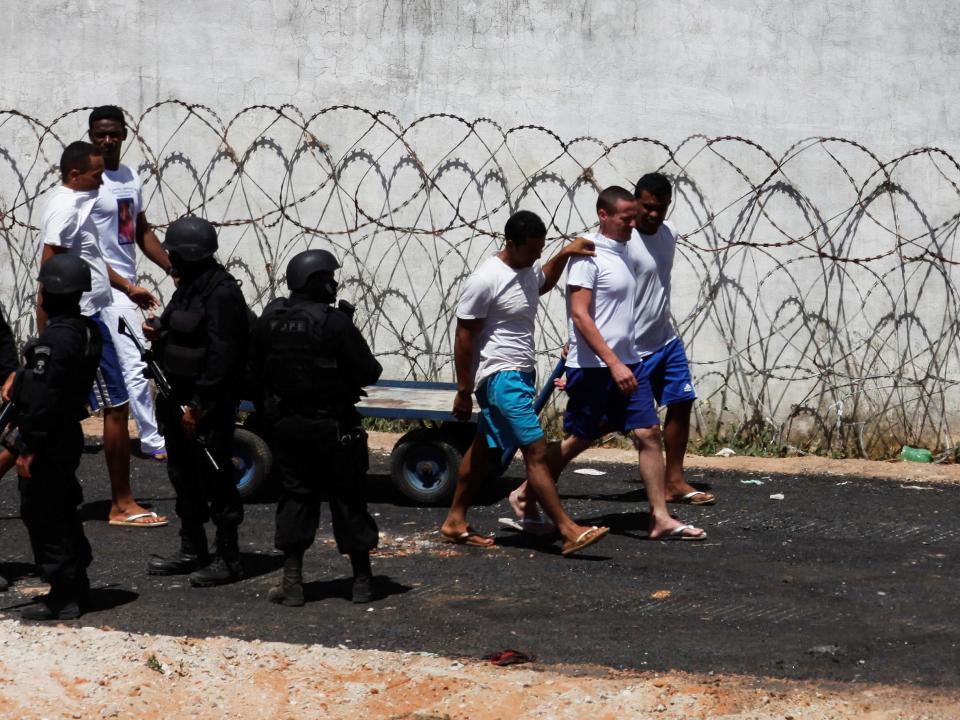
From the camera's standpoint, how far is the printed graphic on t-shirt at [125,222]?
8.73 m

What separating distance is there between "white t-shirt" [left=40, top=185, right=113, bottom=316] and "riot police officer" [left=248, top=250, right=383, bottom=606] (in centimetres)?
191

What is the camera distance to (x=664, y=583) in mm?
7000

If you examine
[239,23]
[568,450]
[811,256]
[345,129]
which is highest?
[239,23]

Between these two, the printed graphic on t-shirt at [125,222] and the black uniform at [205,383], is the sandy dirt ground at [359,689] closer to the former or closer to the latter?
the black uniform at [205,383]

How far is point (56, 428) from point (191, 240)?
1.05 meters

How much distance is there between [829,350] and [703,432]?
0.99 metres

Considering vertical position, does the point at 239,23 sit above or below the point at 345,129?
above

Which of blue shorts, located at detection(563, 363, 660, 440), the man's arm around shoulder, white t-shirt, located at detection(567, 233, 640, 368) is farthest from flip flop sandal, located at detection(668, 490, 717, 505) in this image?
the man's arm around shoulder

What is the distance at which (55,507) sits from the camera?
20.8 feet

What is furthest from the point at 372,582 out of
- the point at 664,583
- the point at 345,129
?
the point at 345,129

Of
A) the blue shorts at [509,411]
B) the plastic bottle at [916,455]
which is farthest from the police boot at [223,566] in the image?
the plastic bottle at [916,455]

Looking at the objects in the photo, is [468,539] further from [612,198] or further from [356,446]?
[612,198]

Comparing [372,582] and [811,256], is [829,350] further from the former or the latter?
[372,582]

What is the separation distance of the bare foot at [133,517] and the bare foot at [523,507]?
5.97 ft
